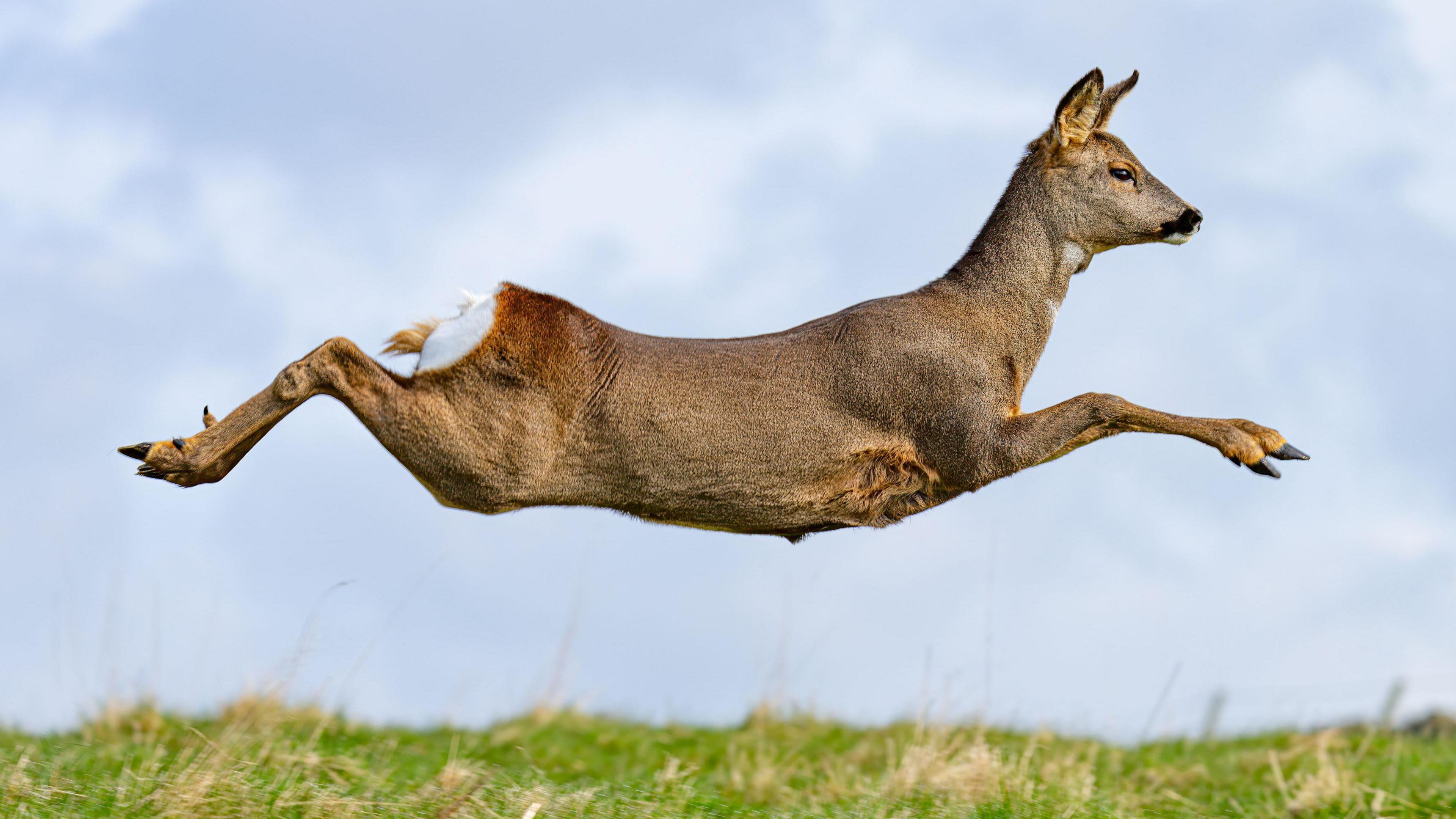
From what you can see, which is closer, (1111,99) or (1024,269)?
(1024,269)

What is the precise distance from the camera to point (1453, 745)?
36.1 ft

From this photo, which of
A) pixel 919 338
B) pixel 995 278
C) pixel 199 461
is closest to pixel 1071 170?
pixel 995 278

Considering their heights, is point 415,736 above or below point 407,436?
below

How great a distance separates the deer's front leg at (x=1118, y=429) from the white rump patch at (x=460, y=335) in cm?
221

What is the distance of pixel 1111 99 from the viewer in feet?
21.1

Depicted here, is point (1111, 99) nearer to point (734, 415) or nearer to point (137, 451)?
point (734, 415)

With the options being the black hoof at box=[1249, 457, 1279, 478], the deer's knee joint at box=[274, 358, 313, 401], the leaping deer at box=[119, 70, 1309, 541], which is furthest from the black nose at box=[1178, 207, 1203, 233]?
the deer's knee joint at box=[274, 358, 313, 401]

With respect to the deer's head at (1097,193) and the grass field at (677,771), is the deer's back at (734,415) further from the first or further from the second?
the grass field at (677,771)

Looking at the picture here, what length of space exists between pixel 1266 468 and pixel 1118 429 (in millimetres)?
617

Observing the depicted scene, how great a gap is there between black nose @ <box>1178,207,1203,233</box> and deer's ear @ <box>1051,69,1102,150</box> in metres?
0.57

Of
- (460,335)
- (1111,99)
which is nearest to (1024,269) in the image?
(1111,99)

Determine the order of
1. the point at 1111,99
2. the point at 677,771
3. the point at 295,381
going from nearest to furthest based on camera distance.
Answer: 1. the point at 295,381
2. the point at 1111,99
3. the point at 677,771

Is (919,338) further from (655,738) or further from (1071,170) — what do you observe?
(655,738)

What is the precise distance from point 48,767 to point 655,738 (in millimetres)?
5028
